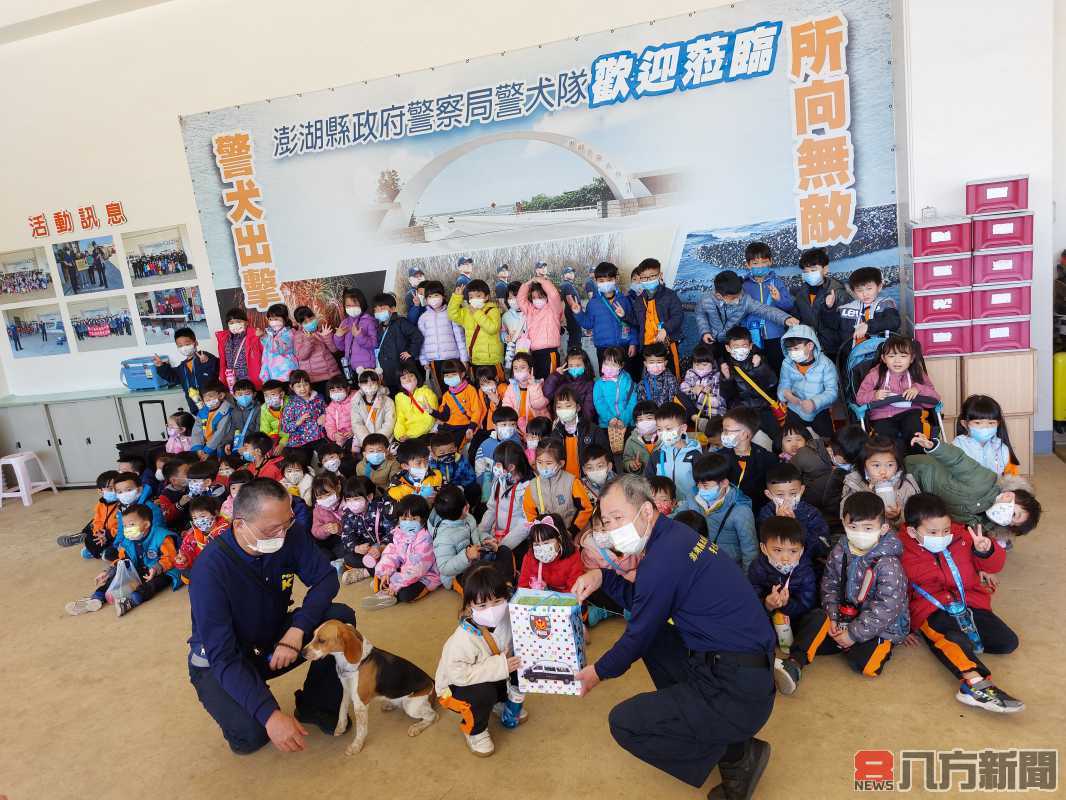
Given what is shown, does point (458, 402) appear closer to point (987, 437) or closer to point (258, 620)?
point (258, 620)

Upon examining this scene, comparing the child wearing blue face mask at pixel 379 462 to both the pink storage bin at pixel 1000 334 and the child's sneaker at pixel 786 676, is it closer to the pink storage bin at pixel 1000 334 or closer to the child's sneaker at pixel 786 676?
the child's sneaker at pixel 786 676

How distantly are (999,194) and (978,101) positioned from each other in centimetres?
73

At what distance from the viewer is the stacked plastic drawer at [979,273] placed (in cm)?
472

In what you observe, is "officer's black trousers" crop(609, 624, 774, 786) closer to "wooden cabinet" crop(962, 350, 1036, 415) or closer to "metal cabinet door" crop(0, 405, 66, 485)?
"wooden cabinet" crop(962, 350, 1036, 415)

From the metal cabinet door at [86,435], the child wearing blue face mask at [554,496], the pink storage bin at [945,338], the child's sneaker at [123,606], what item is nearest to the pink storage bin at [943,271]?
the pink storage bin at [945,338]

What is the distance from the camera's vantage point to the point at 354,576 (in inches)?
183

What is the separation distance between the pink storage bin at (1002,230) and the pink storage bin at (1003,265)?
0.04 meters

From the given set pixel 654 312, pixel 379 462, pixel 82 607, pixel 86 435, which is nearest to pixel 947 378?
pixel 654 312

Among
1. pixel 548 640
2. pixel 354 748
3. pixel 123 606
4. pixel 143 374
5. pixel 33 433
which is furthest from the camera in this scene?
pixel 33 433

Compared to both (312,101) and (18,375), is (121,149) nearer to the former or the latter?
(312,101)

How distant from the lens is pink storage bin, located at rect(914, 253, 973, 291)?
15.7ft

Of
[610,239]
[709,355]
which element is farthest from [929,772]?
[610,239]

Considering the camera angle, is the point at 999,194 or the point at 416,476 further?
the point at 999,194

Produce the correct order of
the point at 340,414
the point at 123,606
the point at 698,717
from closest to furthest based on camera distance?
the point at 698,717 < the point at 123,606 < the point at 340,414
